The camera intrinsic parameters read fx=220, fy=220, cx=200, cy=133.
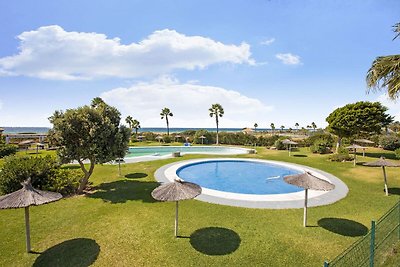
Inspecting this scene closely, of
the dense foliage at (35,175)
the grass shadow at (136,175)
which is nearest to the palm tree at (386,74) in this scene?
the grass shadow at (136,175)

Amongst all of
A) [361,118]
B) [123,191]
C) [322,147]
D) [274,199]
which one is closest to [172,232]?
[123,191]

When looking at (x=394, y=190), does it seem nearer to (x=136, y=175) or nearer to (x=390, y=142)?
(x=136, y=175)

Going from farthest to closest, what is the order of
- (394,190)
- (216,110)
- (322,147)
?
(216,110) < (322,147) < (394,190)

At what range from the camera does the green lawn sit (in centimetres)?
770

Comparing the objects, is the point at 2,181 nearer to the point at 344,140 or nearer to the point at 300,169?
the point at 300,169

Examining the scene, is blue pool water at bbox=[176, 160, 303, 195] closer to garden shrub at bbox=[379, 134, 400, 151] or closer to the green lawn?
the green lawn

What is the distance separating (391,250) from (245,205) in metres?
6.34

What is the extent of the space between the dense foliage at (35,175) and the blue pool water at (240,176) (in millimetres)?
9255

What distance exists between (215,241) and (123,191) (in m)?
8.33

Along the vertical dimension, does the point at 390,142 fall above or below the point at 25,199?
above

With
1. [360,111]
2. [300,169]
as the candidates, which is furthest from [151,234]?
[360,111]

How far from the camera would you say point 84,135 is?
13.6 metres

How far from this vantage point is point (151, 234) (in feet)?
30.3

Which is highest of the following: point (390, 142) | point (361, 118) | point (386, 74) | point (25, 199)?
point (386, 74)
